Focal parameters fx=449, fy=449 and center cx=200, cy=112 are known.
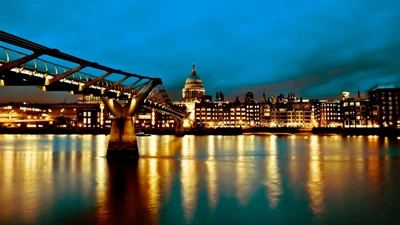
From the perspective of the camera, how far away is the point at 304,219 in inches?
795

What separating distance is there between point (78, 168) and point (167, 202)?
20917mm

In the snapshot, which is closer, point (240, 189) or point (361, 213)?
point (361, 213)

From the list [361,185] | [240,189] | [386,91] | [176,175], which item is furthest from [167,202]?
[386,91]

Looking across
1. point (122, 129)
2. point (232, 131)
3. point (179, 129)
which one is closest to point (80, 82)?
point (122, 129)

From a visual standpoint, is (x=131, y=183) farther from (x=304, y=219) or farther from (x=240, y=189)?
(x=304, y=219)

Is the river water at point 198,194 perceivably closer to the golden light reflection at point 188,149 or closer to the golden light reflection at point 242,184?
the golden light reflection at point 242,184

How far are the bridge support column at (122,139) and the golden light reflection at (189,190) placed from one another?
6.69m

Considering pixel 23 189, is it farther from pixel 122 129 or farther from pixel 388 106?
pixel 388 106

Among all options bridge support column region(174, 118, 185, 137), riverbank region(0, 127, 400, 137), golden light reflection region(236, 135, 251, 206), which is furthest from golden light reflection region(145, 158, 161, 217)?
riverbank region(0, 127, 400, 137)

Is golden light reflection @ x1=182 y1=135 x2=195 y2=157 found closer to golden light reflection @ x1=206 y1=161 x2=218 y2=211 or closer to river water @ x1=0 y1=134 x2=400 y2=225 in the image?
golden light reflection @ x1=206 y1=161 x2=218 y2=211

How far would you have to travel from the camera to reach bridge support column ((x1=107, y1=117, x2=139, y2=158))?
47000 mm

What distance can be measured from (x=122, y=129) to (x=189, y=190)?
2002 centimetres

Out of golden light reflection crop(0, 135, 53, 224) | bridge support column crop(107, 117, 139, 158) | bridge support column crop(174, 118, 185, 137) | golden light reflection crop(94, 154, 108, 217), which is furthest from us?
bridge support column crop(174, 118, 185, 137)

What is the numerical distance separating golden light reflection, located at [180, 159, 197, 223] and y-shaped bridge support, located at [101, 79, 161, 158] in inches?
266
